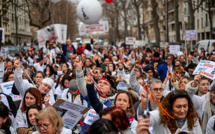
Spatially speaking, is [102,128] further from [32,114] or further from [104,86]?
[104,86]

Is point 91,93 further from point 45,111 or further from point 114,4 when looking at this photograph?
point 114,4

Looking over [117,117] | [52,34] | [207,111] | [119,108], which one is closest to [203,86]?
[207,111]

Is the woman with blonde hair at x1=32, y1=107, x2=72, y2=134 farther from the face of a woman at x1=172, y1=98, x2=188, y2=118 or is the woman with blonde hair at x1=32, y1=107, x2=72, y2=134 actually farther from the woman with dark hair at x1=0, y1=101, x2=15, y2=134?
the face of a woman at x1=172, y1=98, x2=188, y2=118

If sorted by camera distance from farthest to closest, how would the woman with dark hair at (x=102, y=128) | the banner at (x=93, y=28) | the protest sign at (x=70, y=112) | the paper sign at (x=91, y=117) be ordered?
the banner at (x=93, y=28), the paper sign at (x=91, y=117), the protest sign at (x=70, y=112), the woman with dark hair at (x=102, y=128)

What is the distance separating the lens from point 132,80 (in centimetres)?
597

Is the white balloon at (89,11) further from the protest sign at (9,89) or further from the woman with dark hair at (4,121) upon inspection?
the woman with dark hair at (4,121)

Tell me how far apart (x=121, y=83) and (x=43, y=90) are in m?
1.65

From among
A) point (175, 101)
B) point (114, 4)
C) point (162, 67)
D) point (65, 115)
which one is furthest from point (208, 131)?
point (114, 4)

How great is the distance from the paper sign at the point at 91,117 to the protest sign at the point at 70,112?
172mm

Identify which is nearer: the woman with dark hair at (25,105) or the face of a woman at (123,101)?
the face of a woman at (123,101)

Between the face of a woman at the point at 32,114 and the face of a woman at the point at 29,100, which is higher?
the face of a woman at the point at 29,100

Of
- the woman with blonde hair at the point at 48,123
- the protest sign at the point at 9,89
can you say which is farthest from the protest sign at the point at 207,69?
the protest sign at the point at 9,89

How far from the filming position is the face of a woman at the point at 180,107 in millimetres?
3953

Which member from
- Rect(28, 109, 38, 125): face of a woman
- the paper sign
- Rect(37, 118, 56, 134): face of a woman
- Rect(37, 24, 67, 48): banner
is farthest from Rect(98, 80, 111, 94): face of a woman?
Rect(37, 24, 67, 48): banner
